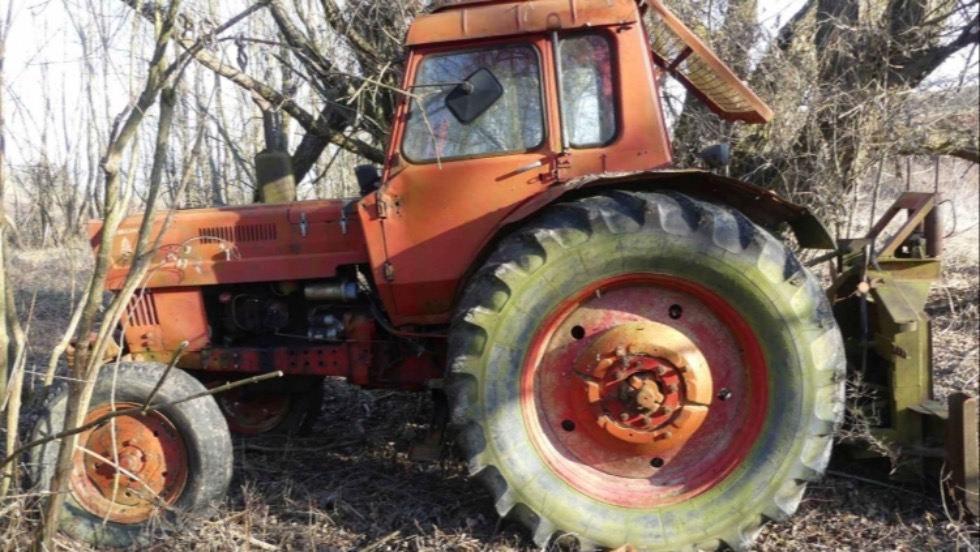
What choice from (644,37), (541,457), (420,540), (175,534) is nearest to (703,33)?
(644,37)

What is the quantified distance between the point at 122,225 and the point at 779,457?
3.22 metres

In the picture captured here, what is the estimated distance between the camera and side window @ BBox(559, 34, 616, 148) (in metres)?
3.45

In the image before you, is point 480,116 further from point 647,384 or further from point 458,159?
point 647,384

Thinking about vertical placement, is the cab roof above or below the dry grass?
above

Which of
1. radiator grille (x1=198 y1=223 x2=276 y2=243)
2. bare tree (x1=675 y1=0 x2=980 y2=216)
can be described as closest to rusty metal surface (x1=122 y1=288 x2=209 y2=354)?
radiator grille (x1=198 y1=223 x2=276 y2=243)

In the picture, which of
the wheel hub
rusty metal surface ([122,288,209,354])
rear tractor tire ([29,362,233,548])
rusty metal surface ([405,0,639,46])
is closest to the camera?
the wheel hub

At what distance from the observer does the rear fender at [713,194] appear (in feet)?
10.5

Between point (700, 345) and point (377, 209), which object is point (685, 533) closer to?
point (700, 345)

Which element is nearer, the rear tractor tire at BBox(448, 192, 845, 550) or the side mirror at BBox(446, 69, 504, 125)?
the rear tractor tire at BBox(448, 192, 845, 550)

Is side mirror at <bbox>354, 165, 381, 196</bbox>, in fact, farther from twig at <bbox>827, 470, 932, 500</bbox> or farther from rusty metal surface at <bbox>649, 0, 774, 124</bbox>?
twig at <bbox>827, 470, 932, 500</bbox>

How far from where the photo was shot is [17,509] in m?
3.07

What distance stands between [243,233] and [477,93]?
1.41 meters

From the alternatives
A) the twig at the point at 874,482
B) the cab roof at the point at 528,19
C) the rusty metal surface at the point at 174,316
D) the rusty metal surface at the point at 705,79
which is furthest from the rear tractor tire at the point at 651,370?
the rusty metal surface at the point at 174,316

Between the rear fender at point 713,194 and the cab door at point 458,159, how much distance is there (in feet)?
0.57
